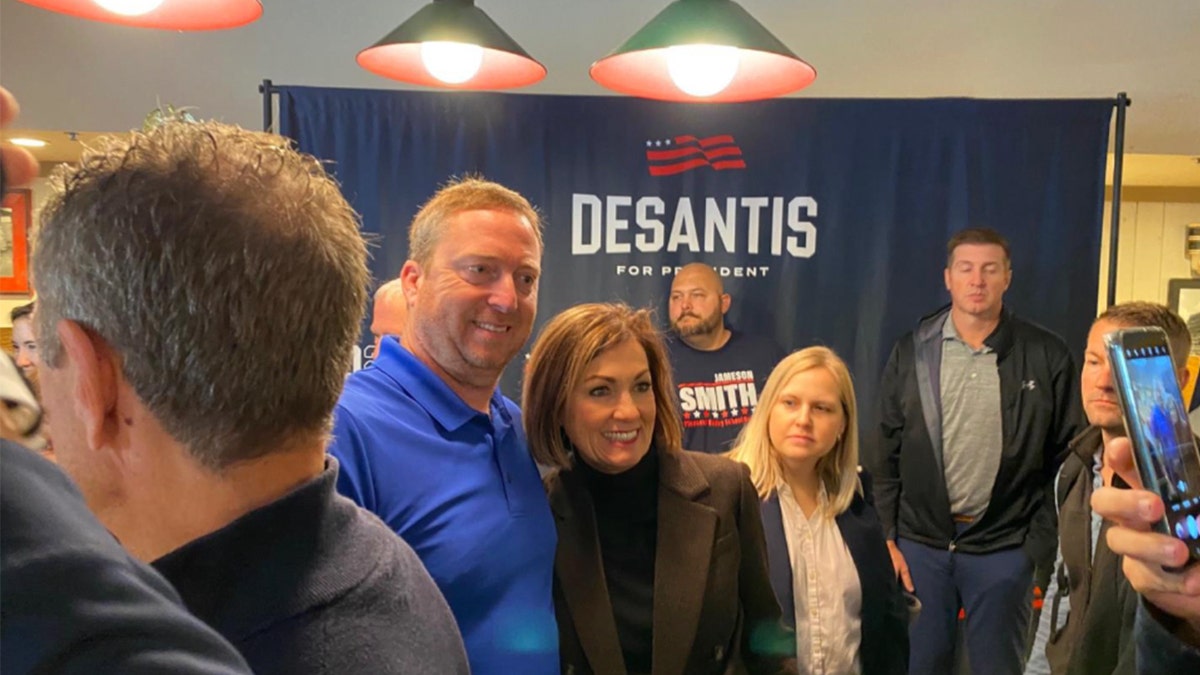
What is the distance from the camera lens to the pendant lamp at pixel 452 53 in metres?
2.28

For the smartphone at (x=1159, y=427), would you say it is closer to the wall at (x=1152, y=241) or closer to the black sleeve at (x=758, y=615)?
the black sleeve at (x=758, y=615)

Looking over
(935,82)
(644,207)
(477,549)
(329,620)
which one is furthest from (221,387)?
(935,82)

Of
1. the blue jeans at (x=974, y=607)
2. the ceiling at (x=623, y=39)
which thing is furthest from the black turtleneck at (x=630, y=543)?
the ceiling at (x=623, y=39)

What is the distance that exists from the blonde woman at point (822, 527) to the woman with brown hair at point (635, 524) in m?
0.32

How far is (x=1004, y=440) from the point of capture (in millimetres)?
3008

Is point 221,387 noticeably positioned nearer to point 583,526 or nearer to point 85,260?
point 85,260

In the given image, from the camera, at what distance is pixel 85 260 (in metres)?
0.58

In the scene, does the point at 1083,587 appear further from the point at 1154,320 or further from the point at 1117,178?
the point at 1117,178

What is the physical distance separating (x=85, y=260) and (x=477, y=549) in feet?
2.75

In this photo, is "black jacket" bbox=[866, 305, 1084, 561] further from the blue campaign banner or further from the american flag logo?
the american flag logo

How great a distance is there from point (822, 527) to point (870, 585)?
0.18 meters

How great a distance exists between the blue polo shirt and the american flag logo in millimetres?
2222

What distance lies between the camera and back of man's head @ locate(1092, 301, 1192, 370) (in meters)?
2.21

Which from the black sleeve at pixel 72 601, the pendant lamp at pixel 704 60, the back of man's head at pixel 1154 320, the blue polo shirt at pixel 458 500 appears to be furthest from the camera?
the back of man's head at pixel 1154 320
